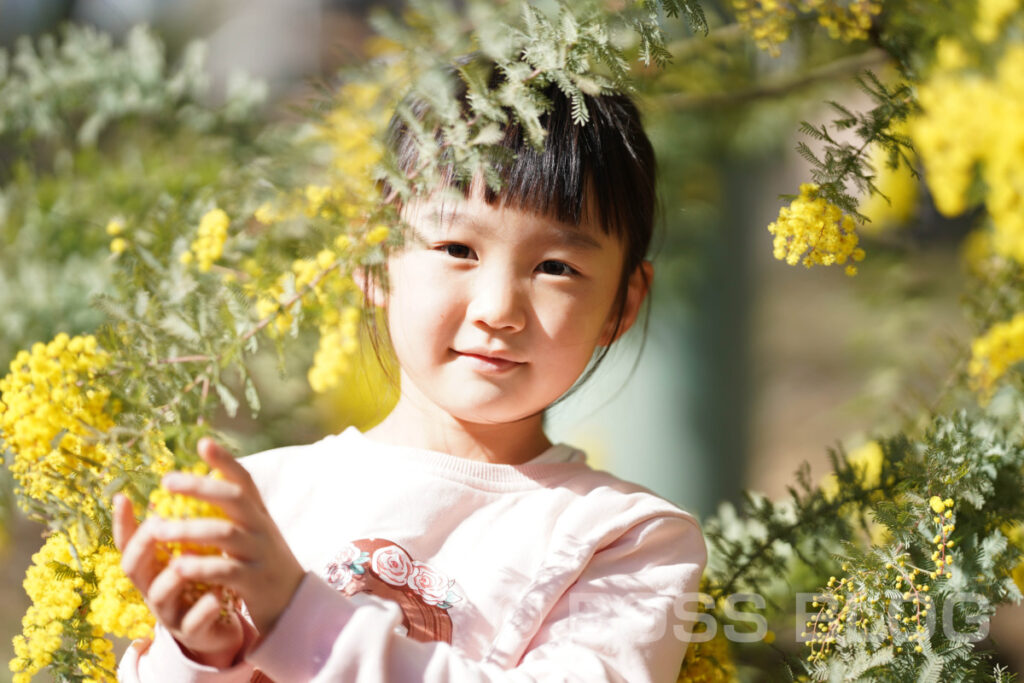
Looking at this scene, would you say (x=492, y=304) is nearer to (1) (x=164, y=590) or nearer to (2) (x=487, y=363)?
(2) (x=487, y=363)

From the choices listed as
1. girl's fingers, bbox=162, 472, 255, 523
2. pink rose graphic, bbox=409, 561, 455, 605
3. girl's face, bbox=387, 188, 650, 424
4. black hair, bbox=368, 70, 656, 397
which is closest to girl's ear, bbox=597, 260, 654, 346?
black hair, bbox=368, 70, 656, 397

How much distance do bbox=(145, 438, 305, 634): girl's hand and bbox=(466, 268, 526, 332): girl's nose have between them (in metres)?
0.32

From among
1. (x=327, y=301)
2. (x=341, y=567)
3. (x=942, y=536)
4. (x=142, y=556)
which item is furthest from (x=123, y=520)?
(x=942, y=536)

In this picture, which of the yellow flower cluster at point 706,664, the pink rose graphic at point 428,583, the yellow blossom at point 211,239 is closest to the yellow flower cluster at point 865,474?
the yellow flower cluster at point 706,664

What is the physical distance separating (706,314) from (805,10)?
106 cm

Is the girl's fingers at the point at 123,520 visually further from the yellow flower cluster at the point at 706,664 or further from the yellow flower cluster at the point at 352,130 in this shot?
the yellow flower cluster at the point at 706,664

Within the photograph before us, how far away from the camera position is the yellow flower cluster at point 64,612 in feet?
3.19

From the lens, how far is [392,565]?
99cm

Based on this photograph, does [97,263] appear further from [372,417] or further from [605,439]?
[605,439]

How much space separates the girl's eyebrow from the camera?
1.01 meters

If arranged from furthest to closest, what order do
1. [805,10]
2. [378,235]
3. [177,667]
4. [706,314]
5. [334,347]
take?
[706,314] < [805,10] < [334,347] < [378,235] < [177,667]

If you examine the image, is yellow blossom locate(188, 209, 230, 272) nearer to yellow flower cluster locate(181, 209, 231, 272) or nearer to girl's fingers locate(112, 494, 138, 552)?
yellow flower cluster locate(181, 209, 231, 272)

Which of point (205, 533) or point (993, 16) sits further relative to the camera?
point (993, 16)

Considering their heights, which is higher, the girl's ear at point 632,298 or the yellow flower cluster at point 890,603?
the girl's ear at point 632,298
